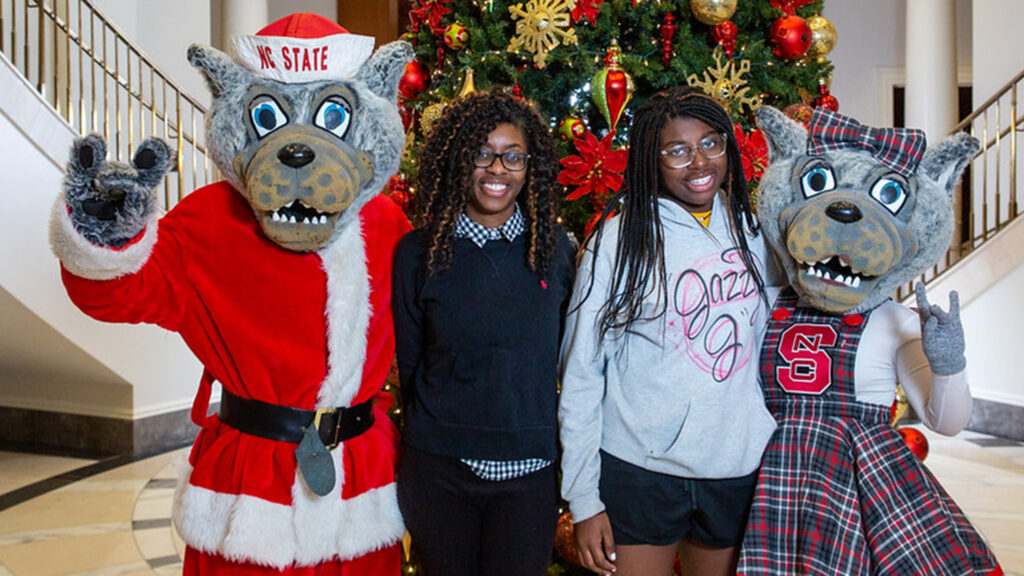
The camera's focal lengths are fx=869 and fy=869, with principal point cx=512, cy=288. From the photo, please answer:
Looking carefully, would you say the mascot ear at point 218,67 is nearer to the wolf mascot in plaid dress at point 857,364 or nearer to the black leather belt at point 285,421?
the black leather belt at point 285,421

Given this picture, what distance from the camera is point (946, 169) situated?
64.8 inches

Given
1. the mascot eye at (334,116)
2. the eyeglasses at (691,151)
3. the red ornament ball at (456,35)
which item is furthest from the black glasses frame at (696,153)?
the red ornament ball at (456,35)

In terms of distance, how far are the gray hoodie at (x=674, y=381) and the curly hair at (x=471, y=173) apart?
0.48 feet

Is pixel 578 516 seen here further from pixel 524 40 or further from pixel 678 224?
pixel 524 40

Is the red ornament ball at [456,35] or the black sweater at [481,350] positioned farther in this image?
the red ornament ball at [456,35]

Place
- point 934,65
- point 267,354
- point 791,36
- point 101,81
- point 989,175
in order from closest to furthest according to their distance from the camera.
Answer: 1. point 267,354
2. point 791,36
3. point 101,81
4. point 989,175
5. point 934,65

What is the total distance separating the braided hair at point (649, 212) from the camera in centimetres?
164

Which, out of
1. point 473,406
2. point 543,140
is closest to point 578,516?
point 473,406

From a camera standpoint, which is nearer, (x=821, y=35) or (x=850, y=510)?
(x=850, y=510)

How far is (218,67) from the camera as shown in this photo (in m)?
1.66

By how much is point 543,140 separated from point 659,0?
0.98 metres

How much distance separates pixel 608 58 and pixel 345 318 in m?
1.21

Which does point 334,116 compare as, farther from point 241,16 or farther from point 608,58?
point 241,16

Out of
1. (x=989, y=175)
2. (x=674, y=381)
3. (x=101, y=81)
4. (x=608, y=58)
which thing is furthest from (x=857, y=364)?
(x=989, y=175)
